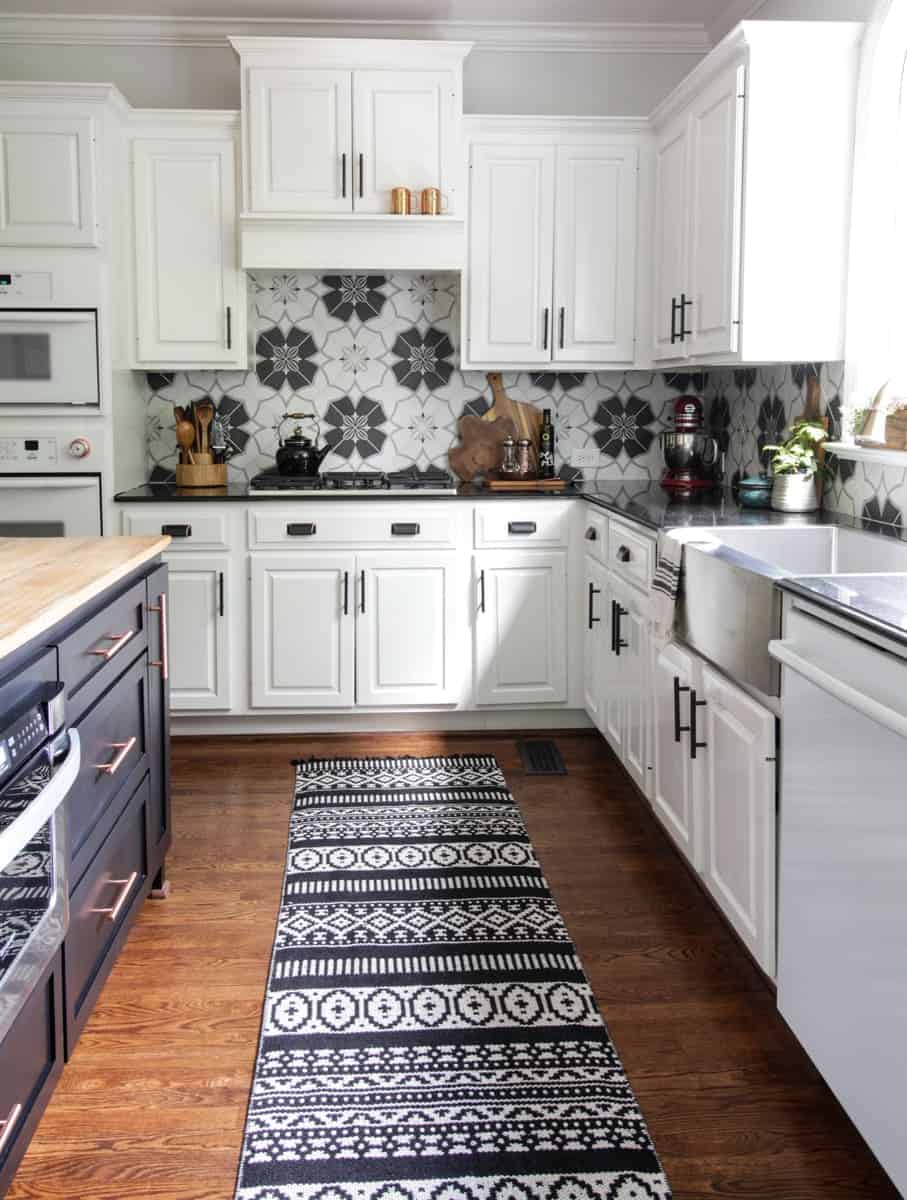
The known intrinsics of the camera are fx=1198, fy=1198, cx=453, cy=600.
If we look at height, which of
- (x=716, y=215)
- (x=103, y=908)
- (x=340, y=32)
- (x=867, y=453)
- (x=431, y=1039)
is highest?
(x=340, y=32)

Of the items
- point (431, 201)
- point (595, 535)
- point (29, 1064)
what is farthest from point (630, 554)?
point (29, 1064)

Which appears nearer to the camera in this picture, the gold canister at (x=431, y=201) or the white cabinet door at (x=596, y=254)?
the gold canister at (x=431, y=201)

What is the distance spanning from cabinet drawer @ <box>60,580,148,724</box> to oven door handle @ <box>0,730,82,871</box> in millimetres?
156

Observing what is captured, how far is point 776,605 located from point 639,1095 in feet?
2.95

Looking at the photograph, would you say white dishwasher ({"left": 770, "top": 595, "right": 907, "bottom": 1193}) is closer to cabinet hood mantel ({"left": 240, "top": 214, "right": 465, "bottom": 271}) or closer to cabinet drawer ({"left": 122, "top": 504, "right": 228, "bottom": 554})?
cabinet drawer ({"left": 122, "top": 504, "right": 228, "bottom": 554})

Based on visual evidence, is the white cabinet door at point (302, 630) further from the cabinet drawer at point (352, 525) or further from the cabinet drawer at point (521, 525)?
the cabinet drawer at point (521, 525)

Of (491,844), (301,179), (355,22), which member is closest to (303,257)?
(301,179)

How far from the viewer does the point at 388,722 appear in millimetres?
4516

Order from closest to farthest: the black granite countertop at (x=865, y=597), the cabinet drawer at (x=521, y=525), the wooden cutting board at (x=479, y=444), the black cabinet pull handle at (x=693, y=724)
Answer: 1. the black granite countertop at (x=865, y=597)
2. the black cabinet pull handle at (x=693, y=724)
3. the cabinet drawer at (x=521, y=525)
4. the wooden cutting board at (x=479, y=444)

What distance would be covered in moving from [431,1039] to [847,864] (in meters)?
0.96

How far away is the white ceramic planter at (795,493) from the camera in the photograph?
3426mm

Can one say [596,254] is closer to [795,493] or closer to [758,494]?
[758,494]

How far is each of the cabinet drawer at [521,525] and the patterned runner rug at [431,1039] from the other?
1189 millimetres

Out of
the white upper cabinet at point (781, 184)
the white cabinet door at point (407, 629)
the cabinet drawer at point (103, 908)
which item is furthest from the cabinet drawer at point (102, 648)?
the white upper cabinet at point (781, 184)
